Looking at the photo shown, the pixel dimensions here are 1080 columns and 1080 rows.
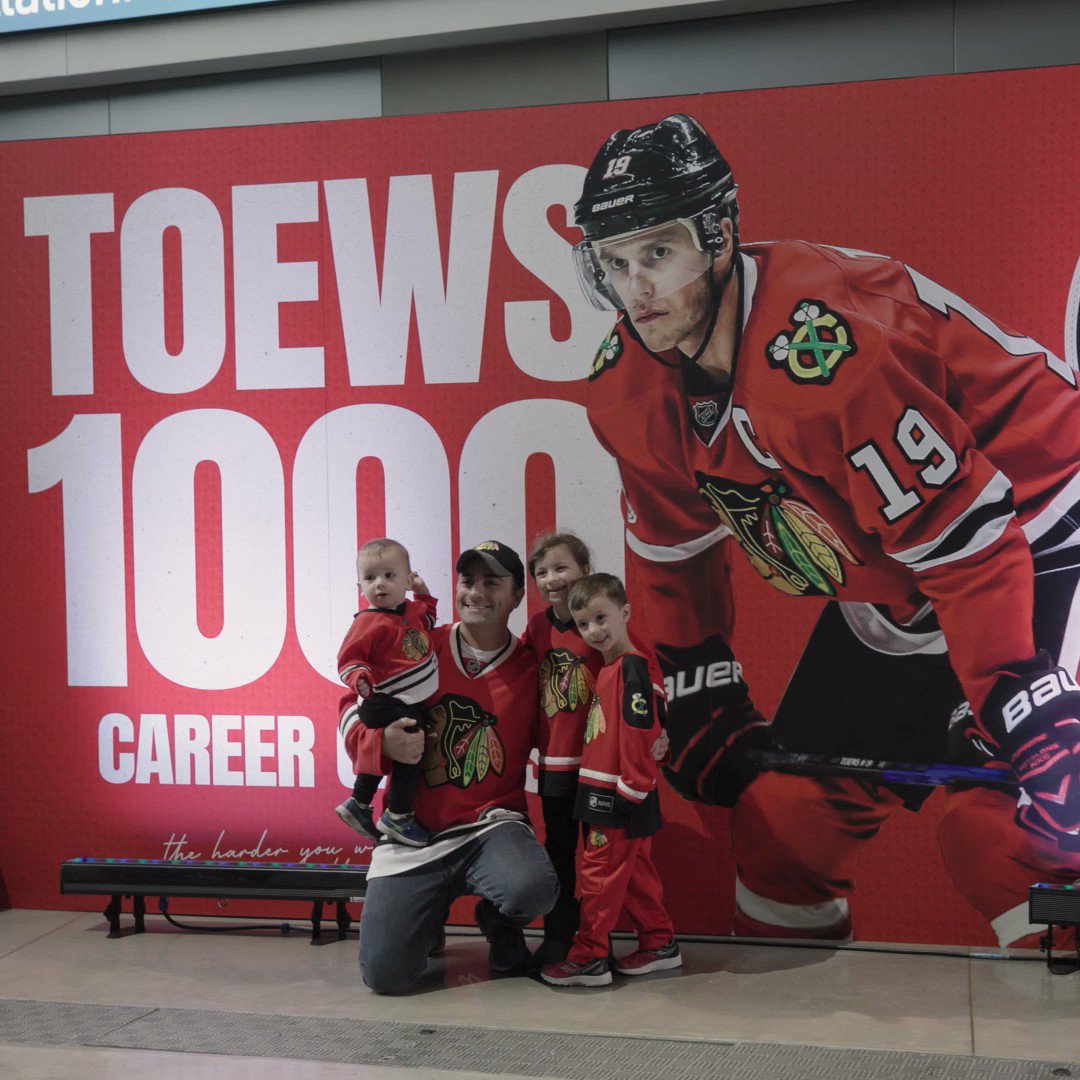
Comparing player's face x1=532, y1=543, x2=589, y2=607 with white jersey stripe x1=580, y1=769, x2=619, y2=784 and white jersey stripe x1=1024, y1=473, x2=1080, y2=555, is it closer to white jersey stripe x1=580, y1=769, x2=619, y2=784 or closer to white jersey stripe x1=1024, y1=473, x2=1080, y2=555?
white jersey stripe x1=580, y1=769, x2=619, y2=784

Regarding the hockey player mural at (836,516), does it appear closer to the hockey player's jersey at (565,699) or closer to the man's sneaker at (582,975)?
the hockey player's jersey at (565,699)

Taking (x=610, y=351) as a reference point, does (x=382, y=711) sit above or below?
below

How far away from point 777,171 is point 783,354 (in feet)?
1.75

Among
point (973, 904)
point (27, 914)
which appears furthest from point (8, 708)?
point (973, 904)

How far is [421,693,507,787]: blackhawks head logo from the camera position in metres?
3.76

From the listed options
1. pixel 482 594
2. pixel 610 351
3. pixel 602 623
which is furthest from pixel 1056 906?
pixel 610 351

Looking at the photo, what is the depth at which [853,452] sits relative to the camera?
3941 millimetres

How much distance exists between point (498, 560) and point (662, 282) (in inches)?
40.0

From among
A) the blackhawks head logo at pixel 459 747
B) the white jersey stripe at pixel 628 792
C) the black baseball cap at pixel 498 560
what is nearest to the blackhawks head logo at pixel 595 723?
the white jersey stripe at pixel 628 792

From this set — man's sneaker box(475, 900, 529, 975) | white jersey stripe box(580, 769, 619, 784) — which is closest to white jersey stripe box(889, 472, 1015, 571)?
white jersey stripe box(580, 769, 619, 784)

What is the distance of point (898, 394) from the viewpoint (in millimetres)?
3916

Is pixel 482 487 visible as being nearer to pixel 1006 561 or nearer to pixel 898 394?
pixel 898 394

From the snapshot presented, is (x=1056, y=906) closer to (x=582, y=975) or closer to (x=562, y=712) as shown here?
(x=582, y=975)

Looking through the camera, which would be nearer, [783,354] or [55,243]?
[783,354]
